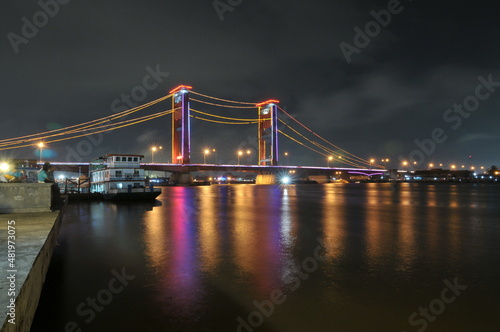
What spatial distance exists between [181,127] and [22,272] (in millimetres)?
79165

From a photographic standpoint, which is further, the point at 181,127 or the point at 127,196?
the point at 181,127

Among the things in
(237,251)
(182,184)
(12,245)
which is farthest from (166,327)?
(182,184)

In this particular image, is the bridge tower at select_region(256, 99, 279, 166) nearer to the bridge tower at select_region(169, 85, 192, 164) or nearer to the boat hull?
the bridge tower at select_region(169, 85, 192, 164)

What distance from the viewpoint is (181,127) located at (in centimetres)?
8169

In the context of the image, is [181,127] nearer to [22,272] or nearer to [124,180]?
[124,180]

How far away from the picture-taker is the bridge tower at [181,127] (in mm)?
81062

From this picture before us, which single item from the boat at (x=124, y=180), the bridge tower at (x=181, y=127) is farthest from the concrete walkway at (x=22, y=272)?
the bridge tower at (x=181, y=127)

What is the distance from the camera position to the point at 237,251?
10258 millimetres

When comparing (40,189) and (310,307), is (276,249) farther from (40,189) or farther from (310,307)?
(40,189)

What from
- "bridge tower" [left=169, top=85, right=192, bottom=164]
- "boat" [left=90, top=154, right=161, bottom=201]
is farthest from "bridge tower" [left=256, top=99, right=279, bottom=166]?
"boat" [left=90, top=154, right=161, bottom=201]

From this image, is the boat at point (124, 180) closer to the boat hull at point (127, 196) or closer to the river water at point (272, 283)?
the boat hull at point (127, 196)

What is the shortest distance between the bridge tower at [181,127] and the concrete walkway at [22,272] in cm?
7323

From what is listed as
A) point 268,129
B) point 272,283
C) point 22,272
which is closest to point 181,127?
point 268,129

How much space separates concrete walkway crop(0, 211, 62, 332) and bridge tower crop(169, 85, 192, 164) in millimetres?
73231
